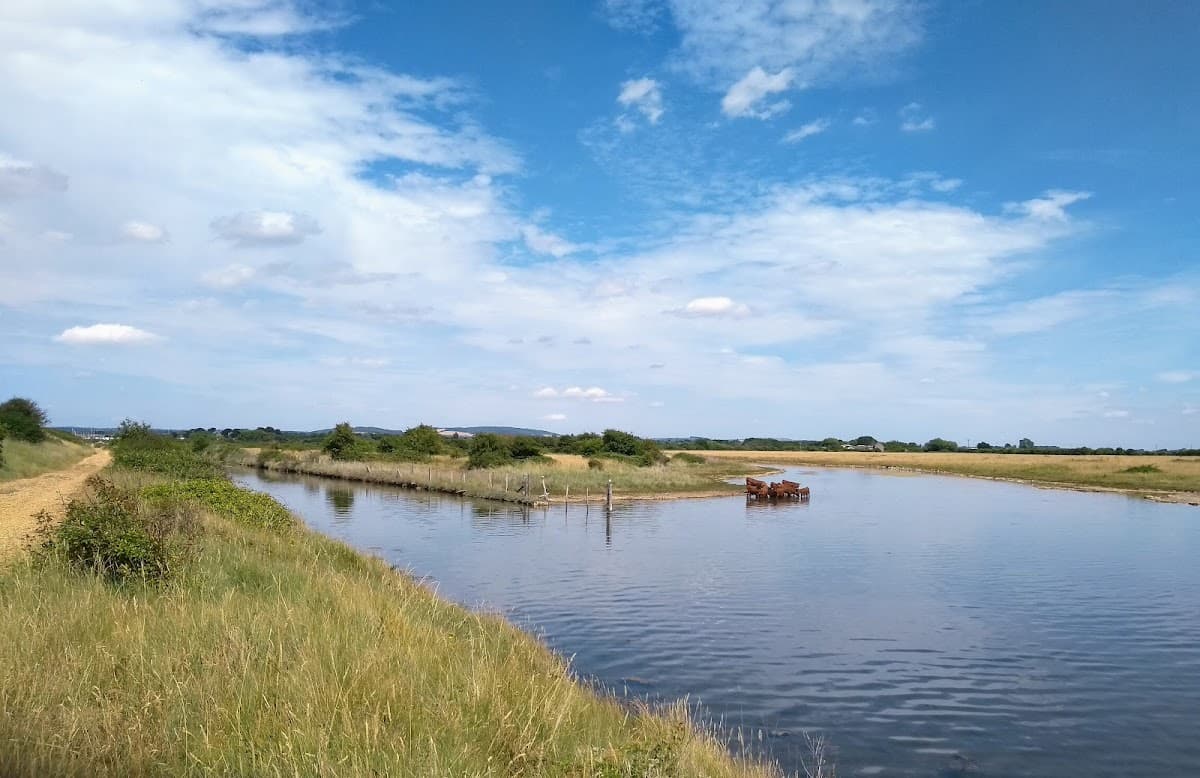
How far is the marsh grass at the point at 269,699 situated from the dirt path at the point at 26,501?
606cm

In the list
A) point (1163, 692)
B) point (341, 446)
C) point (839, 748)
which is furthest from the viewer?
point (341, 446)

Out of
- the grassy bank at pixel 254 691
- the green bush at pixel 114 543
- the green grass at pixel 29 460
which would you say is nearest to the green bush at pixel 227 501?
the green bush at pixel 114 543

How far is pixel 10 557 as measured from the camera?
12.4 metres

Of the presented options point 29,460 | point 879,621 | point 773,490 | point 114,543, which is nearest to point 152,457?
point 29,460

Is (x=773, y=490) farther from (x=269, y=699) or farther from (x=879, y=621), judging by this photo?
(x=269, y=699)

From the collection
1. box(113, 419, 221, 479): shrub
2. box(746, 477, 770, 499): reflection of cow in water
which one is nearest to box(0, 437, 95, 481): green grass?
box(113, 419, 221, 479): shrub

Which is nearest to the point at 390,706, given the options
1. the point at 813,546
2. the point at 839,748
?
the point at 839,748

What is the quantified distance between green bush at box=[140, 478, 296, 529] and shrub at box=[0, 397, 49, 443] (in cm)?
3738

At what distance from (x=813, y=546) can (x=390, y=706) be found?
99.1ft

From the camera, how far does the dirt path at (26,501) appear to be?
16.1 meters

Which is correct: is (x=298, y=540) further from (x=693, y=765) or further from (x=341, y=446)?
(x=341, y=446)

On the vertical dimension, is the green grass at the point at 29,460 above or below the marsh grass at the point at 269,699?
above

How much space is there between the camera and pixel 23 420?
2344 inches

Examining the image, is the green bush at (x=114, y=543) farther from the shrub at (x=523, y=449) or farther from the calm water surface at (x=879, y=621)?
the shrub at (x=523, y=449)
